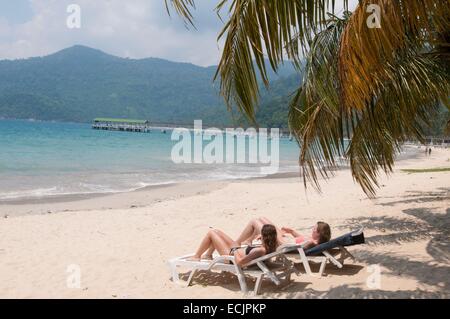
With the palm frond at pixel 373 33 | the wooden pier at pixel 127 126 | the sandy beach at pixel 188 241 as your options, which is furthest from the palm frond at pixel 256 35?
the wooden pier at pixel 127 126

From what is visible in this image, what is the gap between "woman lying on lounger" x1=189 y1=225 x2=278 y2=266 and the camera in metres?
4.38

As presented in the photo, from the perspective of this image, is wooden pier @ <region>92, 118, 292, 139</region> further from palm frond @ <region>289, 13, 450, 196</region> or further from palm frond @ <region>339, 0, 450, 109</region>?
palm frond @ <region>339, 0, 450, 109</region>

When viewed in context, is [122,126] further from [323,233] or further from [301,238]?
[323,233]

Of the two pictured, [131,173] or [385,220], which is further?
[131,173]

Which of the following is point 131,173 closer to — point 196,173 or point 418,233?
point 196,173

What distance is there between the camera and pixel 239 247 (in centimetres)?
471

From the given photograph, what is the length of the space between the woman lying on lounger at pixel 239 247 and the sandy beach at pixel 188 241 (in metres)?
0.30

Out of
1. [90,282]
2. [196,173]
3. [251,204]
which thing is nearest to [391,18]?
[90,282]

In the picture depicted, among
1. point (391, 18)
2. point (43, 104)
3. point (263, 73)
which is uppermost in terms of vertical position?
point (43, 104)

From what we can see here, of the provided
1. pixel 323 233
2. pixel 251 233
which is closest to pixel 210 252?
pixel 251 233

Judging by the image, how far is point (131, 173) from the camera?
2131 cm

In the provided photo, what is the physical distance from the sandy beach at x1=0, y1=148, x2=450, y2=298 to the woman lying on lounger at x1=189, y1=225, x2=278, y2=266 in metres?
0.30
